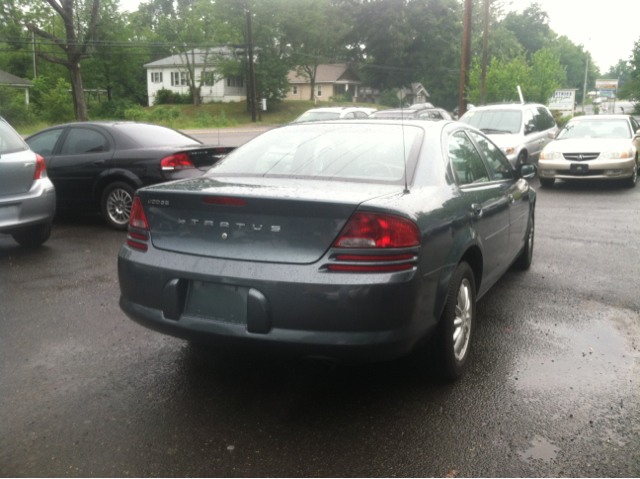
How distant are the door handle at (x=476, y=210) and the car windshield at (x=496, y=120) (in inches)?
428

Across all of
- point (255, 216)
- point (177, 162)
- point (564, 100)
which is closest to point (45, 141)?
point (177, 162)

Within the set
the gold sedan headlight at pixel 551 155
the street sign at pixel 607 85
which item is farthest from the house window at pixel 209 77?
the gold sedan headlight at pixel 551 155

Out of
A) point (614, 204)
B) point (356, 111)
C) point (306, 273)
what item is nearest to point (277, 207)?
point (306, 273)

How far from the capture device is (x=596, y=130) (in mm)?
14344

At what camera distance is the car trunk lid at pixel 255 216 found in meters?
3.21

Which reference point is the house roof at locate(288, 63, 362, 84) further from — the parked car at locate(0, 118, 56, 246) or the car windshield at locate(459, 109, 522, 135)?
the parked car at locate(0, 118, 56, 246)

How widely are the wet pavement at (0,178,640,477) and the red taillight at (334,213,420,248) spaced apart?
85 cm

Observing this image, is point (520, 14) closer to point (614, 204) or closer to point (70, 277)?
point (614, 204)

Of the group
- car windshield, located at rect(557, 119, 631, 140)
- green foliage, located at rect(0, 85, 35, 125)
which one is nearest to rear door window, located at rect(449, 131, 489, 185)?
car windshield, located at rect(557, 119, 631, 140)

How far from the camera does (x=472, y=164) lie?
15.2 feet

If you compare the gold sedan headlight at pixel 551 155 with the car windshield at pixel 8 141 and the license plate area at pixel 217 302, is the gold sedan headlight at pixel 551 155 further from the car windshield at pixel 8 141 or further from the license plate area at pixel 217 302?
the license plate area at pixel 217 302

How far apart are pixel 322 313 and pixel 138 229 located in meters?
1.30

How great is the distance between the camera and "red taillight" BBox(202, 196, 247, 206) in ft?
11.0

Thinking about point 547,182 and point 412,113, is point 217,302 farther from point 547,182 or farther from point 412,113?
point 412,113
